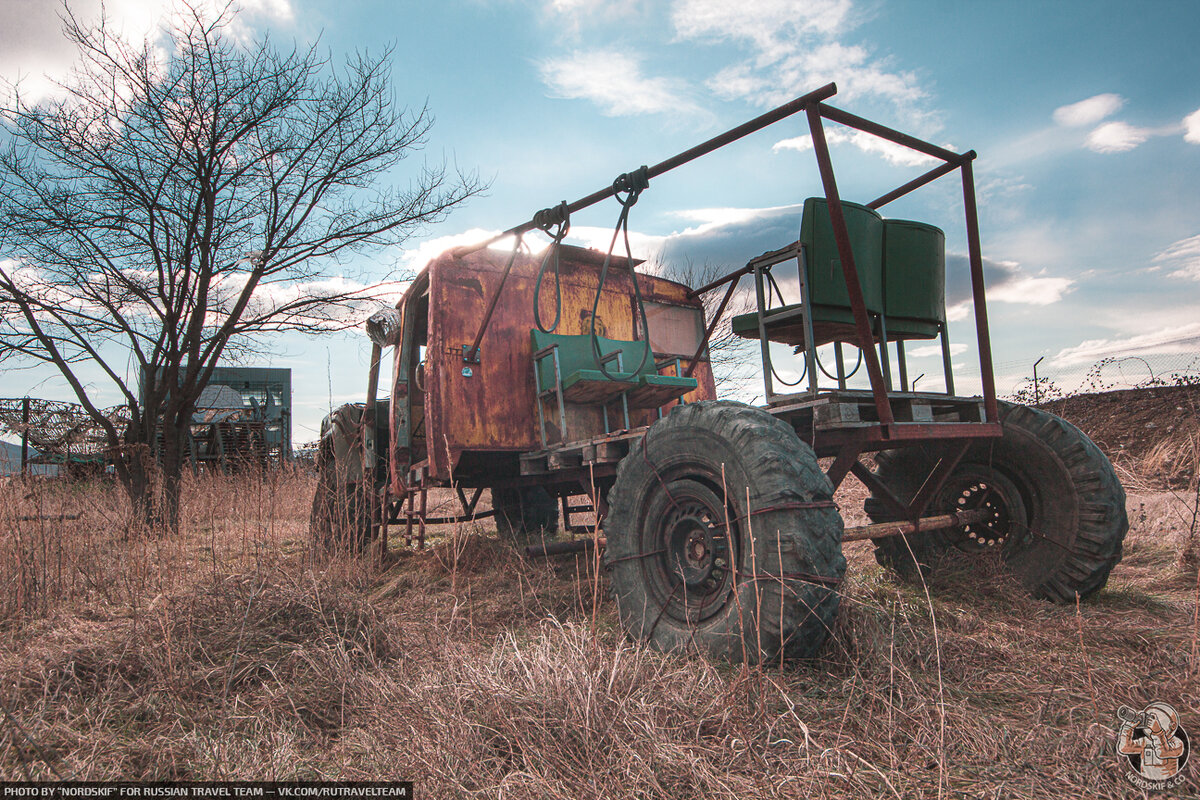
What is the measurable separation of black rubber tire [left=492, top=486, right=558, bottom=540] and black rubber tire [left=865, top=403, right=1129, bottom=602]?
3964 mm

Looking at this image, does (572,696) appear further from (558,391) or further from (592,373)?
(558,391)

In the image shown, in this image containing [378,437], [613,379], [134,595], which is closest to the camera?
[134,595]

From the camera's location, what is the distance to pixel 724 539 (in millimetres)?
2801

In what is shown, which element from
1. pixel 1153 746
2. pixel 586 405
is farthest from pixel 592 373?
pixel 1153 746

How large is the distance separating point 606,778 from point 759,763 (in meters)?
0.41

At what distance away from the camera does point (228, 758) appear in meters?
1.98

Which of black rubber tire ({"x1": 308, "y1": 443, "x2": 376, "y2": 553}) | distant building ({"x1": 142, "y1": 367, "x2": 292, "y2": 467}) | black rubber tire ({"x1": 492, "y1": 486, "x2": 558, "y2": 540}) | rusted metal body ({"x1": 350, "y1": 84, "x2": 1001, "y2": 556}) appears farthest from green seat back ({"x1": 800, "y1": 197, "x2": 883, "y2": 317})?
distant building ({"x1": 142, "y1": 367, "x2": 292, "y2": 467})

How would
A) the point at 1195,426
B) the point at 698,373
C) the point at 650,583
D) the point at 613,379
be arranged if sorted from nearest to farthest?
the point at 650,583
the point at 613,379
the point at 698,373
the point at 1195,426

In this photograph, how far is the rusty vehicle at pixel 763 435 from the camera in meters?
2.60

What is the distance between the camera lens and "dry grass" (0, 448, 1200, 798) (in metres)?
1.76

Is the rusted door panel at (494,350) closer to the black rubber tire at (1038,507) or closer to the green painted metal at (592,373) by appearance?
the green painted metal at (592,373)

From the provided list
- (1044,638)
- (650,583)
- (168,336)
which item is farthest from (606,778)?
(168,336)

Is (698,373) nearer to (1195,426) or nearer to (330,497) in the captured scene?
(330,497)

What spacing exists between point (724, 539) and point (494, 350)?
2.60 metres
